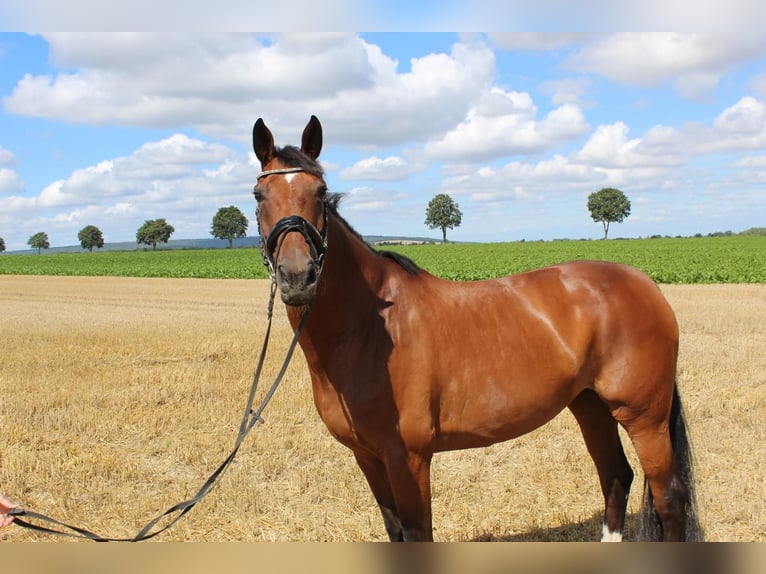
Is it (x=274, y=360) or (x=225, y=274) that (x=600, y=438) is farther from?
(x=225, y=274)

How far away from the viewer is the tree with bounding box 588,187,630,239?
325ft

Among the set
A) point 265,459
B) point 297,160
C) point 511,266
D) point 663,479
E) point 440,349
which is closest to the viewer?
point 297,160

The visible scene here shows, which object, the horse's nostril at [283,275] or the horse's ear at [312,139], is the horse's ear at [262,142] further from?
the horse's nostril at [283,275]

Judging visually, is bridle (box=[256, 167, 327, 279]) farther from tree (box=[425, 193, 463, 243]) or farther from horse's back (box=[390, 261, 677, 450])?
tree (box=[425, 193, 463, 243])

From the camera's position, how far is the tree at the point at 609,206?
9900 centimetres

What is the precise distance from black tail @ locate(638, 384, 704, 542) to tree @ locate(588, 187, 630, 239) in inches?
3929

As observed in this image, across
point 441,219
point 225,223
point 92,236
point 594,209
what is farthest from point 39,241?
point 594,209

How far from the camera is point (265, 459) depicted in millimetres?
6336

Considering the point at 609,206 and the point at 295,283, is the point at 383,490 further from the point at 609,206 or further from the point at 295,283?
the point at 609,206

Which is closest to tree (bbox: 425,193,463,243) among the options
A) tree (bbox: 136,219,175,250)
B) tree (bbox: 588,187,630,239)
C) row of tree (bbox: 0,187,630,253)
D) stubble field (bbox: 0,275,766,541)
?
row of tree (bbox: 0,187,630,253)

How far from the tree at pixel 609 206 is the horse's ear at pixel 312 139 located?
10150cm

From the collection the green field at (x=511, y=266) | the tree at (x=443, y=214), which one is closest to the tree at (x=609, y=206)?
the tree at (x=443, y=214)

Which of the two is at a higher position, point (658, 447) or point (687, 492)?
point (658, 447)

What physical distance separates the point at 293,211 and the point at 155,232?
7886cm
